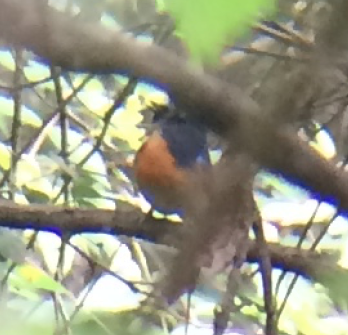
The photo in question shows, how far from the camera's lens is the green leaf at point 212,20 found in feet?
0.52

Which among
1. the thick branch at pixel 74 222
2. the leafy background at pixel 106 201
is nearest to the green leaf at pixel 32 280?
the leafy background at pixel 106 201

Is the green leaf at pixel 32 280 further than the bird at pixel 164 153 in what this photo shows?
No

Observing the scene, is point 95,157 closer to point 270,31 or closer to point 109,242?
point 109,242

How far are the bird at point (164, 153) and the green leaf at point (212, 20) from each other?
5.06 feet

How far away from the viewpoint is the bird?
1837 mm

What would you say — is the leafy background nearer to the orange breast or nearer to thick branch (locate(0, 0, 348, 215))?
the orange breast

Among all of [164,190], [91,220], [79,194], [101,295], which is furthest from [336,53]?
[164,190]

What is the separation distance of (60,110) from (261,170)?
1149mm

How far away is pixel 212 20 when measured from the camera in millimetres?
160

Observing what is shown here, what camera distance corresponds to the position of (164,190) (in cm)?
183

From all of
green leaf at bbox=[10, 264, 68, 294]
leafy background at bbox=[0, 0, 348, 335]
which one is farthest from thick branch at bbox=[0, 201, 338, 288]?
green leaf at bbox=[10, 264, 68, 294]

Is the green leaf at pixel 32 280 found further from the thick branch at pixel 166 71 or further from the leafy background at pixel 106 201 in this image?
the thick branch at pixel 166 71

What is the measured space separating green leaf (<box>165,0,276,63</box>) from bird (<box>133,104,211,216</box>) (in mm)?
1542

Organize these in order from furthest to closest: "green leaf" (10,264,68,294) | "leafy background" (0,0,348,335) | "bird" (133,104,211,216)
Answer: "bird" (133,104,211,216) → "leafy background" (0,0,348,335) → "green leaf" (10,264,68,294)
